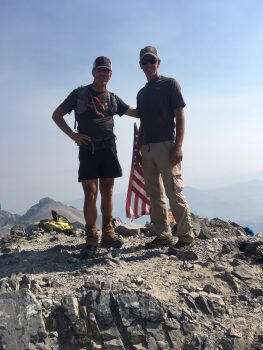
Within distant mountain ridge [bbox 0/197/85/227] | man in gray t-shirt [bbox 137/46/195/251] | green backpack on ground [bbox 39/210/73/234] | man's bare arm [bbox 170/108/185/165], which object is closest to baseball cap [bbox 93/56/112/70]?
man in gray t-shirt [bbox 137/46/195/251]

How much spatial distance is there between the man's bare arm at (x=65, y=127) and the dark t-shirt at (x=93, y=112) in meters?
0.12

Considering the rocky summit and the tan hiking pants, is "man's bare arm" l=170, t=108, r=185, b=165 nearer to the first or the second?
the tan hiking pants

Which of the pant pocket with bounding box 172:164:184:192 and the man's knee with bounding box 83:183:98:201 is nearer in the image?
the pant pocket with bounding box 172:164:184:192

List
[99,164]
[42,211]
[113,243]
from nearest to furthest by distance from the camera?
1. [99,164]
2. [113,243]
3. [42,211]

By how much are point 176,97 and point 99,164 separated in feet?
6.50

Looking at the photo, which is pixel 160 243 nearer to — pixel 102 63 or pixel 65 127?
pixel 65 127

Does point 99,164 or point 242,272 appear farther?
point 99,164

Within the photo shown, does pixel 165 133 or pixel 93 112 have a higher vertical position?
pixel 93 112

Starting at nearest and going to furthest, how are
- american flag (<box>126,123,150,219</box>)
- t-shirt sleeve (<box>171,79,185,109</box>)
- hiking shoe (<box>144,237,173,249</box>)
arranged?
1. t-shirt sleeve (<box>171,79,185,109</box>)
2. hiking shoe (<box>144,237,173,249</box>)
3. american flag (<box>126,123,150,219</box>)

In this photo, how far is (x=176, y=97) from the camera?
7484 mm

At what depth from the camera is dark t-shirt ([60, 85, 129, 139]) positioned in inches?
306

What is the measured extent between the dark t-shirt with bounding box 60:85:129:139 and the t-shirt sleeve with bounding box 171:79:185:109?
1.31 m

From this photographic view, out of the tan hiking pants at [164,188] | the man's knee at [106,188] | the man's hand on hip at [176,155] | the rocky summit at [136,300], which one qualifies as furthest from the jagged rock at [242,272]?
the man's knee at [106,188]

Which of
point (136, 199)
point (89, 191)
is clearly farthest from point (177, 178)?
A: point (136, 199)
